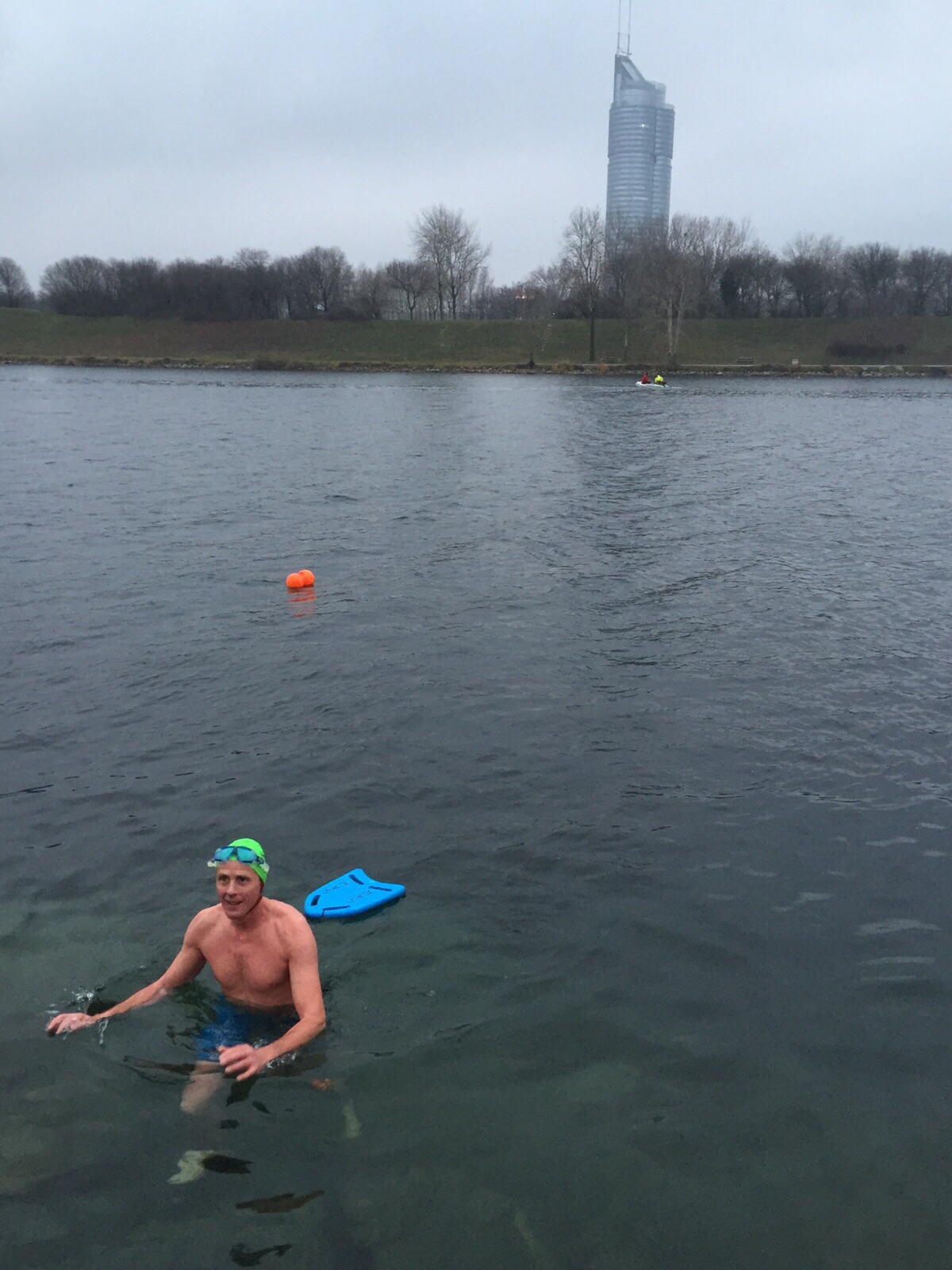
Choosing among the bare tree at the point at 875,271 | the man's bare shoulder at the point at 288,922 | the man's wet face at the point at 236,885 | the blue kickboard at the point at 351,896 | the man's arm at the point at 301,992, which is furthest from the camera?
the bare tree at the point at 875,271

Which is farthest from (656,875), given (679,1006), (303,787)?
(303,787)

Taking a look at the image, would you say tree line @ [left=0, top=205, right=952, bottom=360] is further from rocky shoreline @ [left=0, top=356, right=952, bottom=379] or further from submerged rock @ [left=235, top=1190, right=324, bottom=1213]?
submerged rock @ [left=235, top=1190, right=324, bottom=1213]

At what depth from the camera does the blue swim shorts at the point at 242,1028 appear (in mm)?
6738

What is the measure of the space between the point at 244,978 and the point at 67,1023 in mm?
1230

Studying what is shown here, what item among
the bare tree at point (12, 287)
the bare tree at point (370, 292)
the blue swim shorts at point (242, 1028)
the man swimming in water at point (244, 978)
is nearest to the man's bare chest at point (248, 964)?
the man swimming in water at point (244, 978)

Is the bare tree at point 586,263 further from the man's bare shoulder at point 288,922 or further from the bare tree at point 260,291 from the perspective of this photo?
the man's bare shoulder at point 288,922

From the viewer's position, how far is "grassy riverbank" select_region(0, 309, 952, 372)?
92438mm

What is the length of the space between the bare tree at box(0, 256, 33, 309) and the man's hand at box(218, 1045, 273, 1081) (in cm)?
14627

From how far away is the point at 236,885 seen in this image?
20.7 ft

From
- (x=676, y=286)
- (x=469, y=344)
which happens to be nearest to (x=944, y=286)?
(x=676, y=286)

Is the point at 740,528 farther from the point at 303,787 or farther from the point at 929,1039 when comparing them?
the point at 929,1039

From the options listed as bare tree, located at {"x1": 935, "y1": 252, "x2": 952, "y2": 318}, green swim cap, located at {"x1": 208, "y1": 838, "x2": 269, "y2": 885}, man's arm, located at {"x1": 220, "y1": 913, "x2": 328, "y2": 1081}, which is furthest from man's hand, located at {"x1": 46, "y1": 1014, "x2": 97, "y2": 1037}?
bare tree, located at {"x1": 935, "y1": 252, "x2": 952, "y2": 318}

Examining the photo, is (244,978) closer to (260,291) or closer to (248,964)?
(248,964)

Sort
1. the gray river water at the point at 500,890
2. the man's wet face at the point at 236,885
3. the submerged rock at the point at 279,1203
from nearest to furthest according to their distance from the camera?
the submerged rock at the point at 279,1203 → the gray river water at the point at 500,890 → the man's wet face at the point at 236,885
